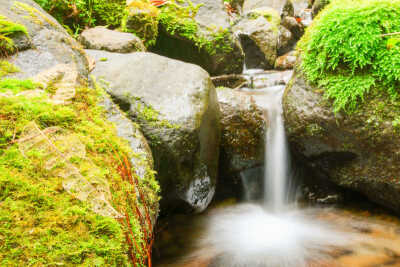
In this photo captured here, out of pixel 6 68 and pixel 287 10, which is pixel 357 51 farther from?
pixel 287 10

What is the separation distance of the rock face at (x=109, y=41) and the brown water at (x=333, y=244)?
293cm

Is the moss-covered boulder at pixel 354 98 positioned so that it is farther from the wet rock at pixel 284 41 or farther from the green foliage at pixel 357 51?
the wet rock at pixel 284 41

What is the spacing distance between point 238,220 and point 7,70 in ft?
10.5

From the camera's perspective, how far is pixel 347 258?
8.71 ft

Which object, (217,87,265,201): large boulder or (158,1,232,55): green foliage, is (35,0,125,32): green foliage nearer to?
(158,1,232,55): green foliage

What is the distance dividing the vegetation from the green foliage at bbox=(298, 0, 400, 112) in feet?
8.71

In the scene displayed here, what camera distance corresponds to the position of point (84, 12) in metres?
5.04

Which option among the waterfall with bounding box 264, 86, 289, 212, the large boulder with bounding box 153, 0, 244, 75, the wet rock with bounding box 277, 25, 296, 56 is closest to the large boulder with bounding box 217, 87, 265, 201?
the waterfall with bounding box 264, 86, 289, 212

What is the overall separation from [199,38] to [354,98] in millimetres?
3643

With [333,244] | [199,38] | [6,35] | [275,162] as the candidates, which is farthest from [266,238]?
[199,38]

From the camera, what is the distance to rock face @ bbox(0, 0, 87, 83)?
1969mm

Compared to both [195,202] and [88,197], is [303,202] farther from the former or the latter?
[88,197]

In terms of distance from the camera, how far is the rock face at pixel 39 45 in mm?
1969

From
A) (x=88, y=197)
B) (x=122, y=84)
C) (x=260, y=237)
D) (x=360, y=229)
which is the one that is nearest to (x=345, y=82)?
(x=360, y=229)
